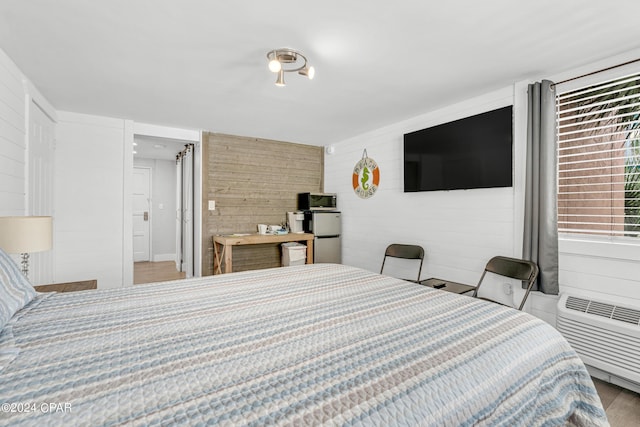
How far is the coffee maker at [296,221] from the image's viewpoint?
464 cm

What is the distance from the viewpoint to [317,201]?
4.68m

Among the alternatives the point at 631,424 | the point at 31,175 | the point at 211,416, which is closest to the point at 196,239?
the point at 31,175

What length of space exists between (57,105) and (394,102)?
3.54m

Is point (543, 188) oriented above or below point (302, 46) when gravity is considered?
below

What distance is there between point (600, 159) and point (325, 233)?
3.13m

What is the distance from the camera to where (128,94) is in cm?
293

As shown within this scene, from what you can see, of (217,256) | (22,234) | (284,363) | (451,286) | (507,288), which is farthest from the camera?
(217,256)

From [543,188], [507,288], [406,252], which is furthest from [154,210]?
[543,188]

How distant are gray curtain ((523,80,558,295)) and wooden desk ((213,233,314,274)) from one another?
275 cm

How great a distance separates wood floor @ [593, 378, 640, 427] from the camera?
5.84 ft

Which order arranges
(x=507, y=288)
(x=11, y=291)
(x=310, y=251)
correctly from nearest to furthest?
(x=11, y=291)
(x=507, y=288)
(x=310, y=251)

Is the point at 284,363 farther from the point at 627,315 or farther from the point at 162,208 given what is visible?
the point at 162,208

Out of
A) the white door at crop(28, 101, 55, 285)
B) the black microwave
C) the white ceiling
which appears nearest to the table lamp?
the white door at crop(28, 101, 55, 285)

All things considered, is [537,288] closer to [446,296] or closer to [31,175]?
[446,296]
